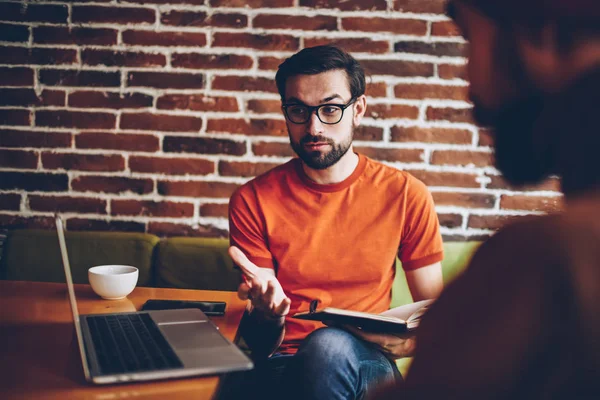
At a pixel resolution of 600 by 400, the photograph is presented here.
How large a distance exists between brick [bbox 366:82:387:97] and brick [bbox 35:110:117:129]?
3.21 ft

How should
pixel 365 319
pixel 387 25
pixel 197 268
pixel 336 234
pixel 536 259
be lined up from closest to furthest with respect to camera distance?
1. pixel 536 259
2. pixel 365 319
3. pixel 336 234
4. pixel 197 268
5. pixel 387 25

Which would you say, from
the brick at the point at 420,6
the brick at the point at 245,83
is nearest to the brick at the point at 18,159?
the brick at the point at 245,83

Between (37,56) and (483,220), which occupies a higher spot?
(37,56)

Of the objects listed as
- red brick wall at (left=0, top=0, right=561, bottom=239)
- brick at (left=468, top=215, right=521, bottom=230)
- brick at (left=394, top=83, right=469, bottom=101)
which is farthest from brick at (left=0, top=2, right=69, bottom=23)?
brick at (left=468, top=215, right=521, bottom=230)

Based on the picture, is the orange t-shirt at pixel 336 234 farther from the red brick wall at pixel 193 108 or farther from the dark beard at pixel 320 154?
the red brick wall at pixel 193 108

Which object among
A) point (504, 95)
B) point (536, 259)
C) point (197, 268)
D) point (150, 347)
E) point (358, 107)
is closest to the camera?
point (536, 259)

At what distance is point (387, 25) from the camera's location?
6.36ft

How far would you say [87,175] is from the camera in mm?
2008

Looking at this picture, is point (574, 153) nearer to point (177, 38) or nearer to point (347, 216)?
point (347, 216)

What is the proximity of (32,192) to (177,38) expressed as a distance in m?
0.82

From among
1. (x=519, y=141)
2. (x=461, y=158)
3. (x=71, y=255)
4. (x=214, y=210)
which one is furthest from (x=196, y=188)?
(x=519, y=141)

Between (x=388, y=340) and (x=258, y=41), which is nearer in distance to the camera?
(x=388, y=340)

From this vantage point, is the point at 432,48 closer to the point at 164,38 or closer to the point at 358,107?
the point at 358,107

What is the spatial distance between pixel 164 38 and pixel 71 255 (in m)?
0.87
